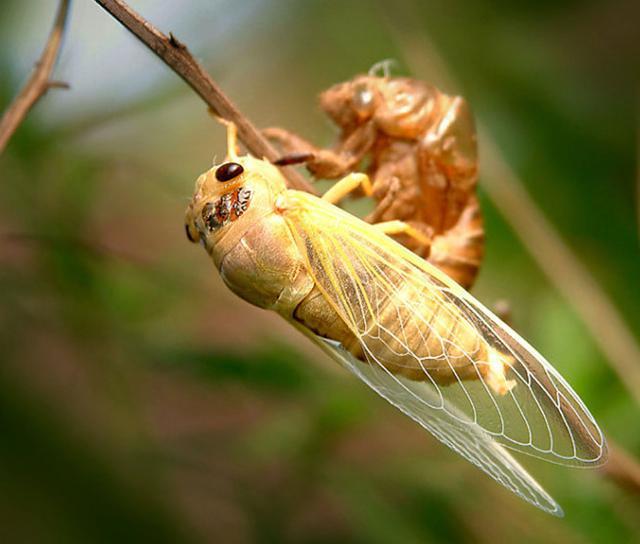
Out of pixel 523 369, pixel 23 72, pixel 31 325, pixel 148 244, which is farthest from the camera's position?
pixel 148 244

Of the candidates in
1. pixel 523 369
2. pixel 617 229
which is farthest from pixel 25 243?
pixel 617 229

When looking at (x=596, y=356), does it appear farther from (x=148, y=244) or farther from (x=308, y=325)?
(x=148, y=244)

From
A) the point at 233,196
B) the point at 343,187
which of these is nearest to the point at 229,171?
the point at 233,196

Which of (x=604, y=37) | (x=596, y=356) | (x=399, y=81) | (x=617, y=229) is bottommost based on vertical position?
(x=596, y=356)

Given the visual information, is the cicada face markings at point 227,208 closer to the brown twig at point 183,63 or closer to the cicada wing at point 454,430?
the brown twig at point 183,63

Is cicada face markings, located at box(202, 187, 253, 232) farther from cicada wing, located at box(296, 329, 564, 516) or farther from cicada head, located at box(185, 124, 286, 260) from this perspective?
cicada wing, located at box(296, 329, 564, 516)

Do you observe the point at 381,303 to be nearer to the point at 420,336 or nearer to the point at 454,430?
the point at 420,336

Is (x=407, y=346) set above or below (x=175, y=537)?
above
